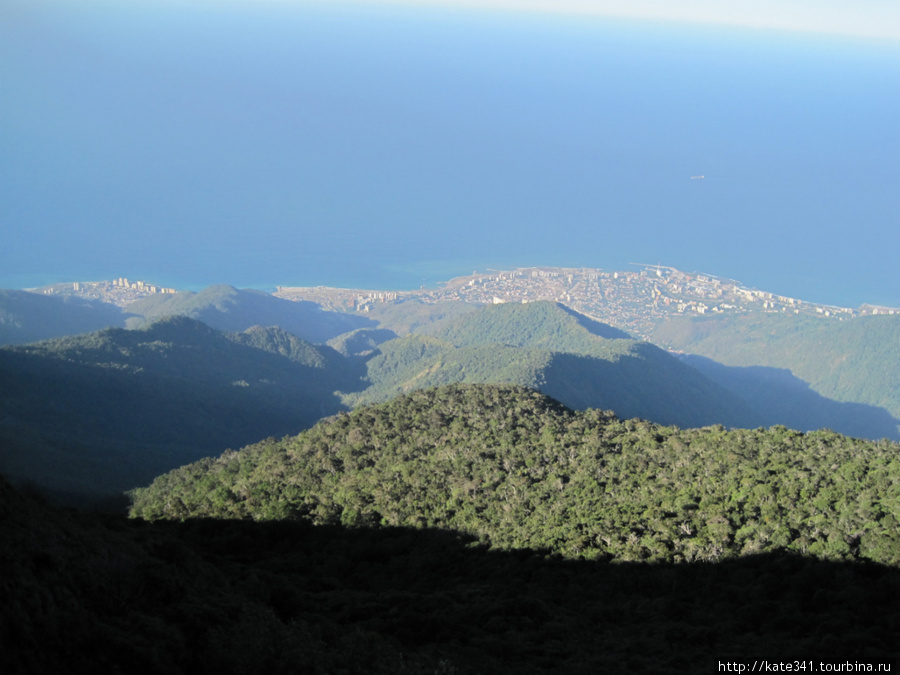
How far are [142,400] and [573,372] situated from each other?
4210 centimetres

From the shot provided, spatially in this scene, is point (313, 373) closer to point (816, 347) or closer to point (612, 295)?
point (612, 295)

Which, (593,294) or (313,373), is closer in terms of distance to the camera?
(313,373)

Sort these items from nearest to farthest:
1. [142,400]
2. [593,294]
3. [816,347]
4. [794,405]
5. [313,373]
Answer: [142,400] < [313,373] < [794,405] < [816,347] < [593,294]

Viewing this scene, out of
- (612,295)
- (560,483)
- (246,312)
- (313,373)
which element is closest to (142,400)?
(313,373)

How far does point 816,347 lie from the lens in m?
117

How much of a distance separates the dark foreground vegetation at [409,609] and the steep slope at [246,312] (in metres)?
98.1

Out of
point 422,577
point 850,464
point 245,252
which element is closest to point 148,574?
point 422,577

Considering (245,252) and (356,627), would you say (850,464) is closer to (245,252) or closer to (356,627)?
(356,627)

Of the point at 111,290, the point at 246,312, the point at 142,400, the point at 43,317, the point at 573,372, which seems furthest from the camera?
the point at 111,290

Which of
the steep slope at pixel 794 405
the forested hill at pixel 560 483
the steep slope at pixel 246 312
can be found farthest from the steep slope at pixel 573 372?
the steep slope at pixel 246 312

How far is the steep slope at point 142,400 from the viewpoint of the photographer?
147 feet

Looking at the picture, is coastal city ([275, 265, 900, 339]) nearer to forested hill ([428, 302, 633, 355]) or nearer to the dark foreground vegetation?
forested hill ([428, 302, 633, 355])

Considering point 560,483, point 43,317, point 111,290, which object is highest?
point 111,290

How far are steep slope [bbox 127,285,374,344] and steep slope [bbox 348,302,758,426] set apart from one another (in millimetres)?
35230
